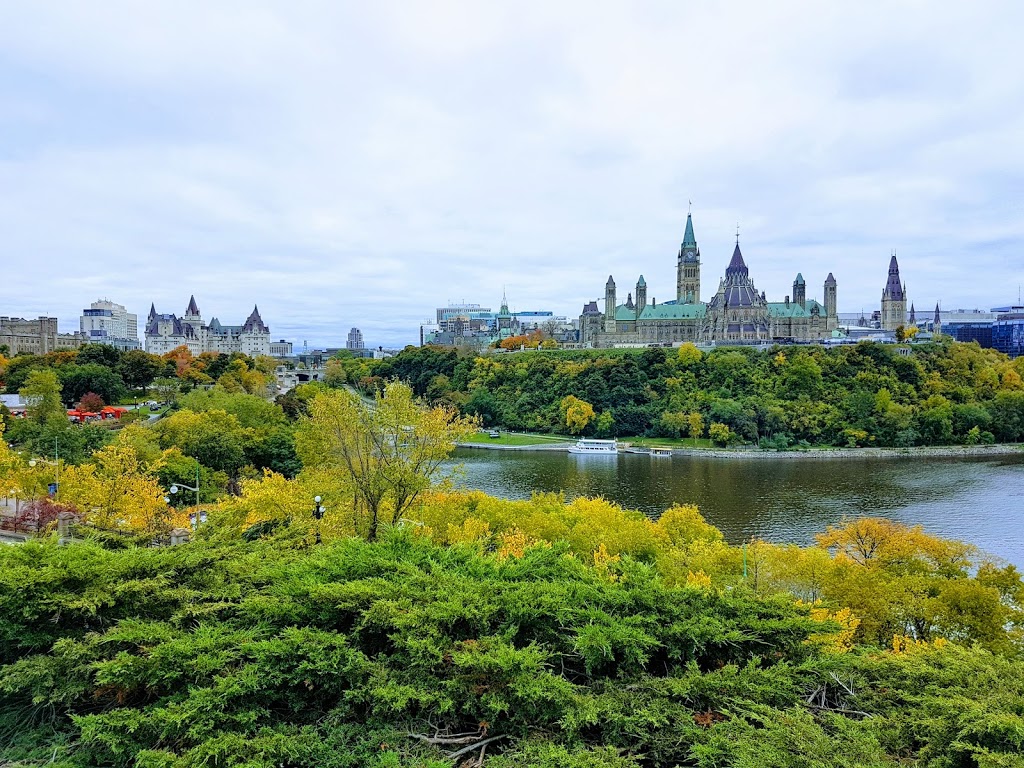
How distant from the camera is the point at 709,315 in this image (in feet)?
219

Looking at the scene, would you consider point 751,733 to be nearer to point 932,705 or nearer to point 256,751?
point 932,705

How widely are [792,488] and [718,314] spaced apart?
128 feet

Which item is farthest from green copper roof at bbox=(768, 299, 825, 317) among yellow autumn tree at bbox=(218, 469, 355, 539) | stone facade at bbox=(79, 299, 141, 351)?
stone facade at bbox=(79, 299, 141, 351)

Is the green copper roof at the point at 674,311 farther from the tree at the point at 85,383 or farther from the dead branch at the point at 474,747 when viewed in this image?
the dead branch at the point at 474,747

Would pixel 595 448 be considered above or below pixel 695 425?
below

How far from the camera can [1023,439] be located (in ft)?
140

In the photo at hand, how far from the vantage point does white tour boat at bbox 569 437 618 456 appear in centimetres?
4066

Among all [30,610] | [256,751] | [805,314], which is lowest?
[256,751]

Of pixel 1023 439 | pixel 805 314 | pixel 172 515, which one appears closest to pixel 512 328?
pixel 805 314

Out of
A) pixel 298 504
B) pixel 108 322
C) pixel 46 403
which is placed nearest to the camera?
pixel 298 504

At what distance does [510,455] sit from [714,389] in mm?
17624

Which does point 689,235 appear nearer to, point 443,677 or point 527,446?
point 527,446

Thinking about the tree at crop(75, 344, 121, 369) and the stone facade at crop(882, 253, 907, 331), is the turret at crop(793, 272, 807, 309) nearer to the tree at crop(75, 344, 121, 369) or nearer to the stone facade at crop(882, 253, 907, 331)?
the stone facade at crop(882, 253, 907, 331)

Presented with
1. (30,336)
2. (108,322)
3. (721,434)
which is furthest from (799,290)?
(108,322)
